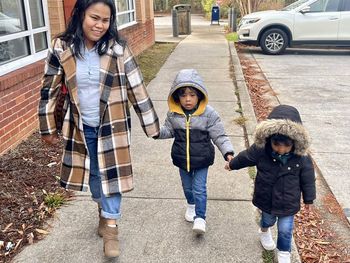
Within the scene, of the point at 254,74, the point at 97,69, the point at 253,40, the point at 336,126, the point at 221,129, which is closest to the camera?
the point at 97,69

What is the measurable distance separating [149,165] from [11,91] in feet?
5.66

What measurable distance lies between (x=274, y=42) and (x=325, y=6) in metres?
1.69

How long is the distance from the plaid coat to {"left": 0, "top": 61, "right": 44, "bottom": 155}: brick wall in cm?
195

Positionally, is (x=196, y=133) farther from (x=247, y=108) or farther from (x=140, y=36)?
(x=140, y=36)

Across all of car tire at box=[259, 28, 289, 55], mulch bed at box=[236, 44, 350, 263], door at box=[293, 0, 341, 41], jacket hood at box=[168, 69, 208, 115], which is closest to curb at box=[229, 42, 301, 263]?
mulch bed at box=[236, 44, 350, 263]

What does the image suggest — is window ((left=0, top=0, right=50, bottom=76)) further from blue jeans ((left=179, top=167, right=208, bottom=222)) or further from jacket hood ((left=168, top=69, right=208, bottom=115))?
blue jeans ((left=179, top=167, right=208, bottom=222))

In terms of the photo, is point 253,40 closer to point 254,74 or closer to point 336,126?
point 254,74

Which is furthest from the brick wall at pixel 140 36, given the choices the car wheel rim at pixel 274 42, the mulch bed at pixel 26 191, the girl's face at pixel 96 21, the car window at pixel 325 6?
the girl's face at pixel 96 21

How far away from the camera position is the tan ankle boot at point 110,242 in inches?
107

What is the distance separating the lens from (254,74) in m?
9.20

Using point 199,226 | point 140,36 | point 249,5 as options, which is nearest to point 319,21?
point 140,36

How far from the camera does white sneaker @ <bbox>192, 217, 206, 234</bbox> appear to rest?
292 centimetres

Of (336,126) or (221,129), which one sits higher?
(221,129)

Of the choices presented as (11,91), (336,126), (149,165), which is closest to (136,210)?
(149,165)
